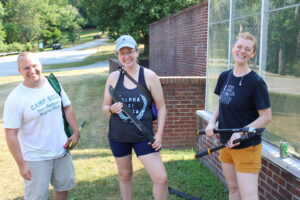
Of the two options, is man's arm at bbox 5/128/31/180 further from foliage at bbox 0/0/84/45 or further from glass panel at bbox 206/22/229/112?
foliage at bbox 0/0/84/45

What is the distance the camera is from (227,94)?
8.48 feet

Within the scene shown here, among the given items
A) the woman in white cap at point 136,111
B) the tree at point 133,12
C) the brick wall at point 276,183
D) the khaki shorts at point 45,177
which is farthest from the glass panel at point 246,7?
the tree at point 133,12

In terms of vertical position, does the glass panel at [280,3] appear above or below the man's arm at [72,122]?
above

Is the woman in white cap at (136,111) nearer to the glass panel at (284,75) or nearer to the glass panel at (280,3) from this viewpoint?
the glass panel at (284,75)

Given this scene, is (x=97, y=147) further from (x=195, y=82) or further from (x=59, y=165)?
(x=59, y=165)

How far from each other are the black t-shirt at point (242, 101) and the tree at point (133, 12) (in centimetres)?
1535

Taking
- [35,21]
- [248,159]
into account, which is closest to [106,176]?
[248,159]

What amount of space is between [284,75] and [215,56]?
1.81 meters

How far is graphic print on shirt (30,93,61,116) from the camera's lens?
9.27 feet

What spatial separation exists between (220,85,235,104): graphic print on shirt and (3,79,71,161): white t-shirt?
4.88 ft

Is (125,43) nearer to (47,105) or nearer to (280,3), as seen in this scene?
(47,105)

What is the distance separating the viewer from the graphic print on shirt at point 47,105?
9.27 feet

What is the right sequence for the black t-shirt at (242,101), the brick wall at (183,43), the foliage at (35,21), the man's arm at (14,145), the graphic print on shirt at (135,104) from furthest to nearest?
1. the foliage at (35,21)
2. the brick wall at (183,43)
3. the graphic print on shirt at (135,104)
4. the man's arm at (14,145)
5. the black t-shirt at (242,101)

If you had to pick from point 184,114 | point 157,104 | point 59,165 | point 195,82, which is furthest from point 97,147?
point 157,104
